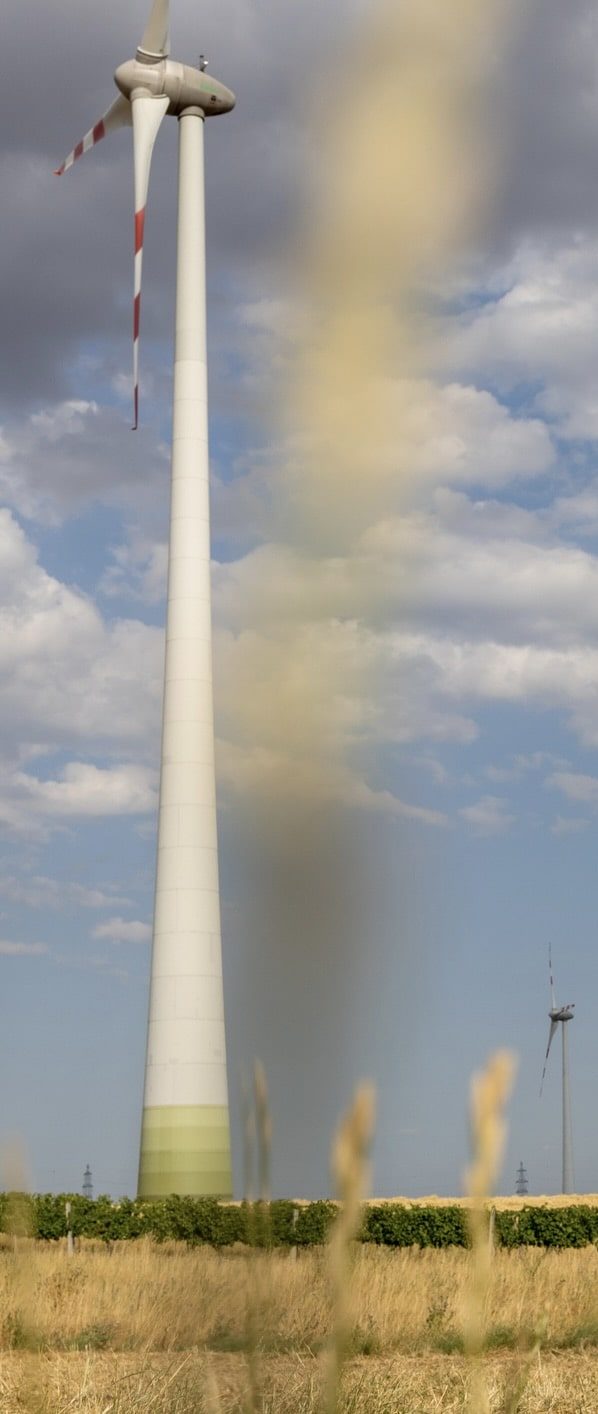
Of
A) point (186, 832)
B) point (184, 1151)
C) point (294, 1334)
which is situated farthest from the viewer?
point (186, 832)

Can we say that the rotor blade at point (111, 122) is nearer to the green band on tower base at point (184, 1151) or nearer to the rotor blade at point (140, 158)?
the rotor blade at point (140, 158)

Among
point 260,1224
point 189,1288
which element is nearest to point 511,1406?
point 260,1224

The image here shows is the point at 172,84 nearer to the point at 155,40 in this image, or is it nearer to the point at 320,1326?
the point at 155,40

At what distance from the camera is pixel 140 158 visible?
69.1m

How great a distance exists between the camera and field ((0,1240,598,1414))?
17781 millimetres

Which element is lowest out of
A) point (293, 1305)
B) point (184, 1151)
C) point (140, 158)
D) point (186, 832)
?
point (293, 1305)

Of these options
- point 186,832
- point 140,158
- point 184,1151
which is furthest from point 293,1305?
point 140,158

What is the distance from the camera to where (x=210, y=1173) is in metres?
63.6

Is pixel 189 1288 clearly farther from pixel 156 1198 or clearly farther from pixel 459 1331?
pixel 156 1198

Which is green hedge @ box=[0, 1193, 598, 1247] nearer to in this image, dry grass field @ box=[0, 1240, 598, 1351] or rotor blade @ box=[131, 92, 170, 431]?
dry grass field @ box=[0, 1240, 598, 1351]

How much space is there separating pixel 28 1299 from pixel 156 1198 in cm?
6165

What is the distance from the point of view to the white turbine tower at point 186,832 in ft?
210

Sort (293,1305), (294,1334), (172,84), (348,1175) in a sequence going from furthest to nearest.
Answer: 1. (172,84)
2. (293,1305)
3. (294,1334)
4. (348,1175)

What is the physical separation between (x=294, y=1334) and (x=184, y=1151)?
37.6 metres
